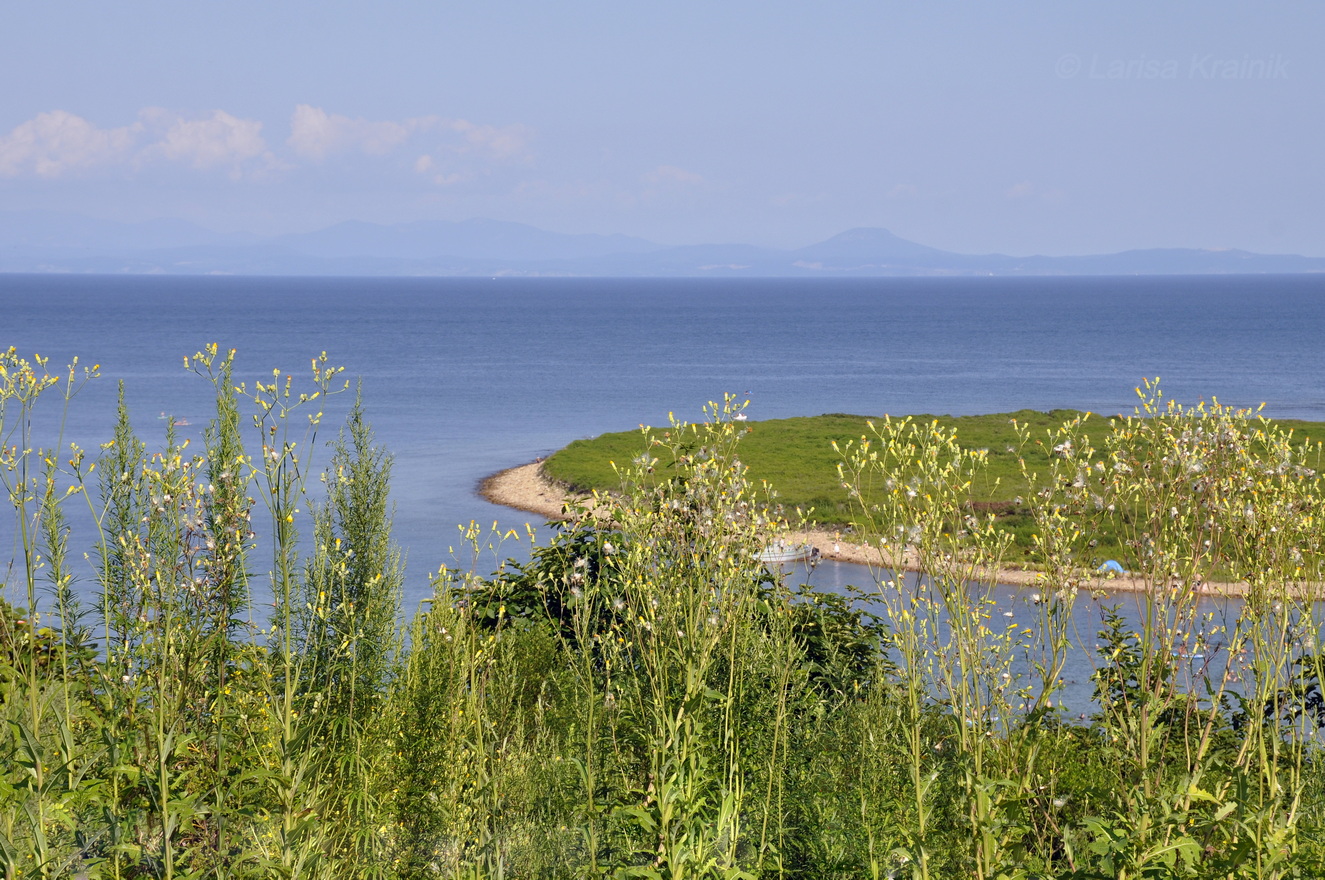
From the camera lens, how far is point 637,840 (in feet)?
11.6

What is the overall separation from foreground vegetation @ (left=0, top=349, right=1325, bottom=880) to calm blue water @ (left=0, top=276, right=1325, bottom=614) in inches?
471

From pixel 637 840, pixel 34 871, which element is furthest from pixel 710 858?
pixel 34 871

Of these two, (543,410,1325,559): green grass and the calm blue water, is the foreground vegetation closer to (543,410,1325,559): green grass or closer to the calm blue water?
the calm blue water

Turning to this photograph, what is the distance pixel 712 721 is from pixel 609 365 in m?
76.0

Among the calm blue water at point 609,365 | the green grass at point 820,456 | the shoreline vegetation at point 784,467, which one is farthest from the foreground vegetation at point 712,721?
the green grass at point 820,456

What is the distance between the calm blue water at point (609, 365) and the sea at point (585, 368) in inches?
9.6

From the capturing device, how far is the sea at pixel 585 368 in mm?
37969

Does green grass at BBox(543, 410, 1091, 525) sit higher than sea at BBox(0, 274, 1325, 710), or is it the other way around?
sea at BBox(0, 274, 1325, 710)

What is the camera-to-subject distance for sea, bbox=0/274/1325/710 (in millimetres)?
37969

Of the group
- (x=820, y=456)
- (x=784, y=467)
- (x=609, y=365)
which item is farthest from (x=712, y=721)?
(x=609, y=365)

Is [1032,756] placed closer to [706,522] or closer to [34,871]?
[706,522]

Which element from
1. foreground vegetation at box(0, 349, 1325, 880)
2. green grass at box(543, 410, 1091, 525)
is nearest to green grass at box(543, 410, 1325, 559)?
green grass at box(543, 410, 1091, 525)

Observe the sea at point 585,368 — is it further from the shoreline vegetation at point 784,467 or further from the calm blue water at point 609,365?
the shoreline vegetation at point 784,467

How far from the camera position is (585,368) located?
77250 millimetres
